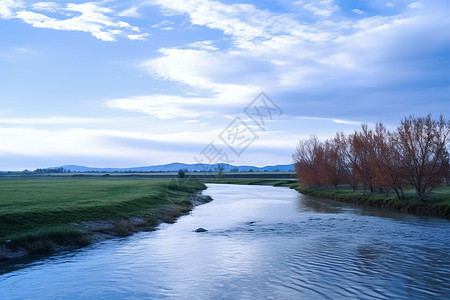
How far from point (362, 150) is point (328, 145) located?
25.2 meters

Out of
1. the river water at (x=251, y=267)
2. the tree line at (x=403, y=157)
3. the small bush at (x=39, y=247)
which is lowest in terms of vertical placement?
the river water at (x=251, y=267)

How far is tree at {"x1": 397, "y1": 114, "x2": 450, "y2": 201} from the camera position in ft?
123

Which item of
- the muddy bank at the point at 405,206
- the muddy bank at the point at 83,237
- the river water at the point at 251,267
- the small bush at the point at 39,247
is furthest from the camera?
the muddy bank at the point at 405,206

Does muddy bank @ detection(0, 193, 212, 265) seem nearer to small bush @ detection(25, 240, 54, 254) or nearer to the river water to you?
small bush @ detection(25, 240, 54, 254)

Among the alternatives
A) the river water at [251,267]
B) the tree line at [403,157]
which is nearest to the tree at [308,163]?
the tree line at [403,157]

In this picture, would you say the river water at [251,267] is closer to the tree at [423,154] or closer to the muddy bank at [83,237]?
the muddy bank at [83,237]

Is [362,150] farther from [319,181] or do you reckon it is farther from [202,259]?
[202,259]

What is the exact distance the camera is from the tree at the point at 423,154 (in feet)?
123

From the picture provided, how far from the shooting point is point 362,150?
55062mm

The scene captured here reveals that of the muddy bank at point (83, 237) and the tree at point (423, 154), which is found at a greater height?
the tree at point (423, 154)

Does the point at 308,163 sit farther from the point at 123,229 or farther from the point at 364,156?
the point at 123,229

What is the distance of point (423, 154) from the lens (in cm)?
3847

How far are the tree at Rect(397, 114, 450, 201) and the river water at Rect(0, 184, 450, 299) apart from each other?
48.5ft

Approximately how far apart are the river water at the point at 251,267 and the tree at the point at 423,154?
48.5 feet
